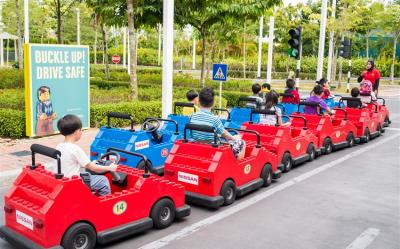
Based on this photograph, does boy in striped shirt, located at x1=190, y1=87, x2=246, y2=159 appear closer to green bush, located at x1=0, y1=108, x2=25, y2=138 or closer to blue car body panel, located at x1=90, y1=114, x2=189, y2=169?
blue car body panel, located at x1=90, y1=114, x2=189, y2=169

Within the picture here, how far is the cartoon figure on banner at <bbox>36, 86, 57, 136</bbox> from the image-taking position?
10031mm

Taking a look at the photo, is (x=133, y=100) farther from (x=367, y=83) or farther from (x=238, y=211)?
(x=238, y=211)

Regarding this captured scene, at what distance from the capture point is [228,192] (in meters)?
6.31

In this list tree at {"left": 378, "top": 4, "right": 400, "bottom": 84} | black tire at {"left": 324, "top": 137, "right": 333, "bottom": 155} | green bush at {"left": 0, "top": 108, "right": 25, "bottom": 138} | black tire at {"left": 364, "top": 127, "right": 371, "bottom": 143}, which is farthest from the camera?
tree at {"left": 378, "top": 4, "right": 400, "bottom": 84}

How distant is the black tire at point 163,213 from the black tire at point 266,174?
205cm

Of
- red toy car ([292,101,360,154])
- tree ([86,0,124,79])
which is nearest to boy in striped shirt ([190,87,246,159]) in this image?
red toy car ([292,101,360,154])

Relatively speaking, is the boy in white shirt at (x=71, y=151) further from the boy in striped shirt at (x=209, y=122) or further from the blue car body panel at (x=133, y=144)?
the blue car body panel at (x=133, y=144)

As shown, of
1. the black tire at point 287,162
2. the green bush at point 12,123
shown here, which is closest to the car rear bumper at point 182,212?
the black tire at point 287,162

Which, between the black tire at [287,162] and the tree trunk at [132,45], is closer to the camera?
the black tire at [287,162]

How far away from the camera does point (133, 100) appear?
43.0ft

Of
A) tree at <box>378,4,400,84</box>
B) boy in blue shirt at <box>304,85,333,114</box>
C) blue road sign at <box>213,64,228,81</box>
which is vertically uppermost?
tree at <box>378,4,400,84</box>

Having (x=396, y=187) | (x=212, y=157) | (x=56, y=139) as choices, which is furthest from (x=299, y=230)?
(x=56, y=139)

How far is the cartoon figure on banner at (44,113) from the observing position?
32.9 ft

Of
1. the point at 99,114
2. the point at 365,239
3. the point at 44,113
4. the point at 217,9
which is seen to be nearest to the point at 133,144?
A: the point at 365,239
